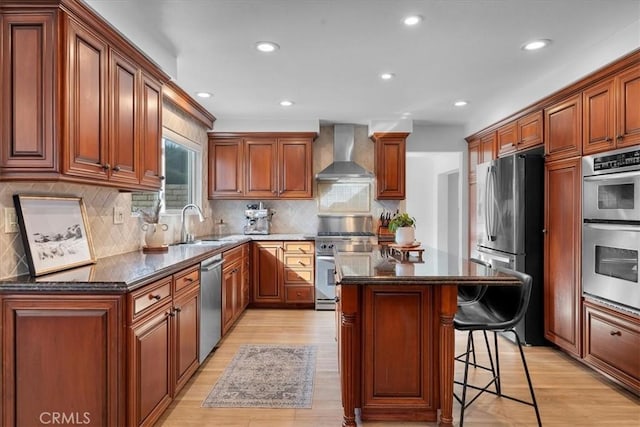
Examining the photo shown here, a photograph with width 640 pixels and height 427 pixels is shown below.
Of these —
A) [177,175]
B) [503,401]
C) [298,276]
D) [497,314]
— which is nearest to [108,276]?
[497,314]

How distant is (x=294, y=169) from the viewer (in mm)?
5215

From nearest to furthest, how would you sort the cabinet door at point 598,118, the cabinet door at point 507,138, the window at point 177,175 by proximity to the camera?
the cabinet door at point 598,118 < the window at point 177,175 < the cabinet door at point 507,138

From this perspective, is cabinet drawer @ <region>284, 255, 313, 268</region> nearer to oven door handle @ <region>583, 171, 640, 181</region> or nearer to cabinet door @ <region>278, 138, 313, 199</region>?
cabinet door @ <region>278, 138, 313, 199</region>

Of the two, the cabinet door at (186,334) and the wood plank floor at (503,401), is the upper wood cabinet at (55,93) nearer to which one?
the cabinet door at (186,334)

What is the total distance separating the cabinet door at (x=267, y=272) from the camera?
4.88m

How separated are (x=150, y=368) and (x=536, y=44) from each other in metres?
3.34

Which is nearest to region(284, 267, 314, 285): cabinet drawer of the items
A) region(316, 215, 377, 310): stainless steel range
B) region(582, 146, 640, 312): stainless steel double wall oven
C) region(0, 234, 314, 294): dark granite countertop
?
region(316, 215, 377, 310): stainless steel range

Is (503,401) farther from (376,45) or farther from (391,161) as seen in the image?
(391,161)

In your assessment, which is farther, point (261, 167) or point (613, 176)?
point (261, 167)

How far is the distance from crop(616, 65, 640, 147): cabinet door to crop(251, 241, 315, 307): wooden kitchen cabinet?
10.9ft

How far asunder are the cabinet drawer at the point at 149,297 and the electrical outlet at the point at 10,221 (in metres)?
0.75

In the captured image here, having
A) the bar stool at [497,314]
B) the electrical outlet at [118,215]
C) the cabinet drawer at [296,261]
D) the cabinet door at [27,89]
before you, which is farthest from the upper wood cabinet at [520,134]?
the cabinet door at [27,89]

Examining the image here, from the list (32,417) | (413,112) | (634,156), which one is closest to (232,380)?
(32,417)

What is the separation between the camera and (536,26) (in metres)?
2.57
